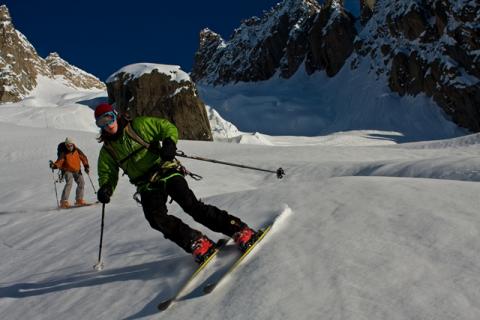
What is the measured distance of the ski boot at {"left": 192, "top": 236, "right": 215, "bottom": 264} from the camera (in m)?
3.69

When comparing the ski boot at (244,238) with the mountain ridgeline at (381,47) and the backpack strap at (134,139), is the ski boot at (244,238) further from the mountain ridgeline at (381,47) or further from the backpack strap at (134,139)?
the mountain ridgeline at (381,47)

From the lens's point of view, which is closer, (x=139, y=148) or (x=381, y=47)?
(x=139, y=148)

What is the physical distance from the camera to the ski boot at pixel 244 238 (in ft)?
12.1

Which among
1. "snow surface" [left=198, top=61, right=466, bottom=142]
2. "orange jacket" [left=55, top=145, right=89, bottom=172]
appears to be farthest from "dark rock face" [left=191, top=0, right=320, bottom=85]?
"orange jacket" [left=55, top=145, right=89, bottom=172]

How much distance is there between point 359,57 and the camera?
2822 inches

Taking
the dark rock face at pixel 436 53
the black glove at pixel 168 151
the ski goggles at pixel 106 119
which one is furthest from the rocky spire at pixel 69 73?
the black glove at pixel 168 151

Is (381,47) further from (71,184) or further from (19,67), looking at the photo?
(19,67)

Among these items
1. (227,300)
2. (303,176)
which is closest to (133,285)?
(227,300)

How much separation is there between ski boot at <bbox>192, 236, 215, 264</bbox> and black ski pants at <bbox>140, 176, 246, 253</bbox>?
8 cm

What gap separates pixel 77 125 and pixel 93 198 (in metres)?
37.9

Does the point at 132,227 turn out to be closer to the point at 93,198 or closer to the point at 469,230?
the point at 469,230

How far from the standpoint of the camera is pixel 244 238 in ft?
12.3

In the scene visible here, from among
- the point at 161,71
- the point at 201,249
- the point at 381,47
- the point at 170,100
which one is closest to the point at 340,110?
the point at 381,47

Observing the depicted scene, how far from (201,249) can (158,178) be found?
85 cm
